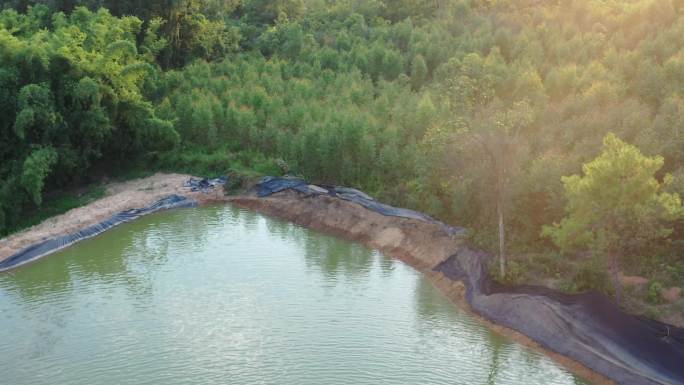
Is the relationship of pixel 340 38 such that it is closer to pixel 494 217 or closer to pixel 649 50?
pixel 649 50

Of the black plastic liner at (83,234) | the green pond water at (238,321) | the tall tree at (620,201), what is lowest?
the green pond water at (238,321)

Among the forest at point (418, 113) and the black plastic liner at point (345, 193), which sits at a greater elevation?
the forest at point (418, 113)

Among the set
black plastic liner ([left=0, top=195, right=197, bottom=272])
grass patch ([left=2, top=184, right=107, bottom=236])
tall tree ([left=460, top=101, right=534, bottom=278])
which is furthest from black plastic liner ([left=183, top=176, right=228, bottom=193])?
tall tree ([left=460, top=101, right=534, bottom=278])

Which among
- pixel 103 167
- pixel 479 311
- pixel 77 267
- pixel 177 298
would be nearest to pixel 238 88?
pixel 103 167

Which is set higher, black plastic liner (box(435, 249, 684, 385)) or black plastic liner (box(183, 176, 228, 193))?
black plastic liner (box(183, 176, 228, 193))

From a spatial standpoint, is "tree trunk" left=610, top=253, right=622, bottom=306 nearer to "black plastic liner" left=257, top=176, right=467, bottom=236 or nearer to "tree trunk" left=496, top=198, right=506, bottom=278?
"tree trunk" left=496, top=198, right=506, bottom=278

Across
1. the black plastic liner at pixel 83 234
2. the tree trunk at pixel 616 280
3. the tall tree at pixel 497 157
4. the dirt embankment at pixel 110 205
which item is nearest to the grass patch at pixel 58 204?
the dirt embankment at pixel 110 205

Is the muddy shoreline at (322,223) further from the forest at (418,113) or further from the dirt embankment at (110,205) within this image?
the forest at (418,113)
